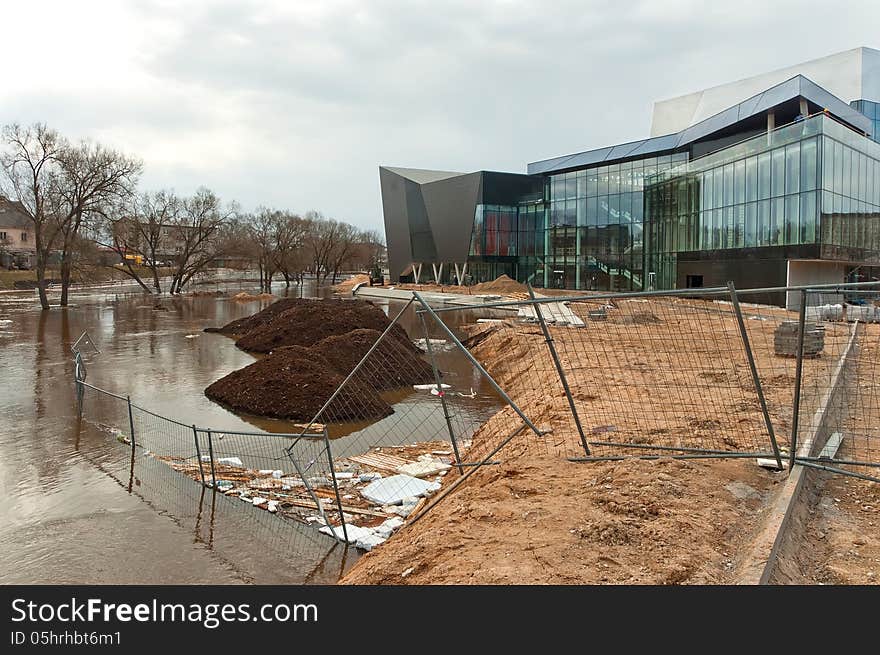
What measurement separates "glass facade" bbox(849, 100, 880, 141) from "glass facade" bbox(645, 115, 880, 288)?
29930 millimetres

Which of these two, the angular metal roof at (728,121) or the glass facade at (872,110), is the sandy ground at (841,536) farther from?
the glass facade at (872,110)

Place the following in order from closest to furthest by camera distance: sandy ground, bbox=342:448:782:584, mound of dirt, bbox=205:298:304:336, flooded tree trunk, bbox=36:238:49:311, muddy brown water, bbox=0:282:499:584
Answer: sandy ground, bbox=342:448:782:584 → muddy brown water, bbox=0:282:499:584 → mound of dirt, bbox=205:298:304:336 → flooded tree trunk, bbox=36:238:49:311

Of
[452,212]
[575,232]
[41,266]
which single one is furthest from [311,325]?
[452,212]

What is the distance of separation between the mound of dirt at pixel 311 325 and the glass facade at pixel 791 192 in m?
24.1

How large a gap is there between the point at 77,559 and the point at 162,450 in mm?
4663

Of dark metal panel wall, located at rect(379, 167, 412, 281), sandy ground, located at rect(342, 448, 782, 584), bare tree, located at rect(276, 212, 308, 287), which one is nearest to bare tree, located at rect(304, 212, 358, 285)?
bare tree, located at rect(276, 212, 308, 287)

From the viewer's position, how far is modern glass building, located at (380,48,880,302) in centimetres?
3447

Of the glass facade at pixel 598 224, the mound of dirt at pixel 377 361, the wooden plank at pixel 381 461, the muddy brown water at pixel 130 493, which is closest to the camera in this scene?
the muddy brown water at pixel 130 493

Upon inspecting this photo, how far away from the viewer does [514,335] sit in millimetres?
23219

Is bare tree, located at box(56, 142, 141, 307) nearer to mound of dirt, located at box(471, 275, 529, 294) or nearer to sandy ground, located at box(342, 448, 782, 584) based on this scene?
mound of dirt, located at box(471, 275, 529, 294)

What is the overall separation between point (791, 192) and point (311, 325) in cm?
2749

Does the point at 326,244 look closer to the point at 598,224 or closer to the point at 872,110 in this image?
the point at 598,224

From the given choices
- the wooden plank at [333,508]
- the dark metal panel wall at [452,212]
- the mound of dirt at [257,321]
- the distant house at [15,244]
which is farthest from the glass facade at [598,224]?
the distant house at [15,244]

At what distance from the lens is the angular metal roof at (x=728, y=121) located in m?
39.3
